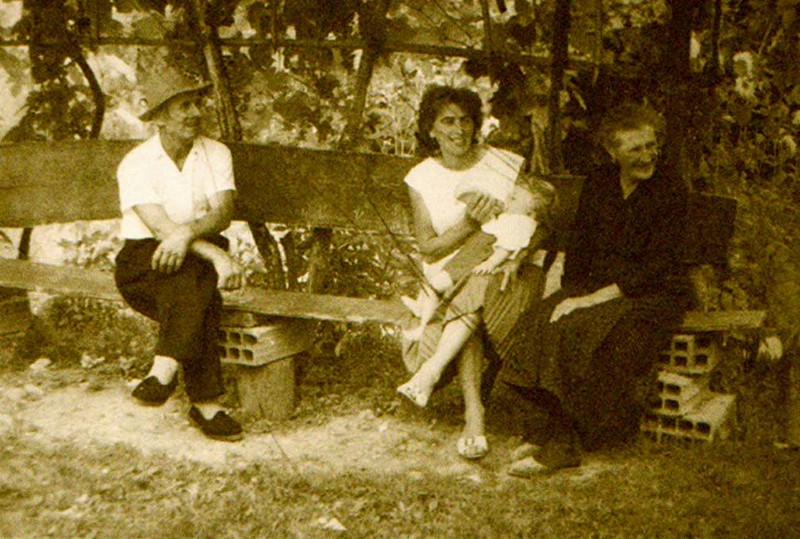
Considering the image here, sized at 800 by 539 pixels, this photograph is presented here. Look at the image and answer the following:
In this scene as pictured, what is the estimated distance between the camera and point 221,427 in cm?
482

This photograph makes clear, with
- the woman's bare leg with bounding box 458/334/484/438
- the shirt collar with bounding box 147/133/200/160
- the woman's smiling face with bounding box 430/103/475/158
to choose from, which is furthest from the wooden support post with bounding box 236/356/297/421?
the woman's smiling face with bounding box 430/103/475/158

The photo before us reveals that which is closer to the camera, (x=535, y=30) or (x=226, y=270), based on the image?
(x=226, y=270)

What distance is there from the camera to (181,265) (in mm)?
4820

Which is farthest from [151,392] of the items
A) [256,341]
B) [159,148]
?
[159,148]

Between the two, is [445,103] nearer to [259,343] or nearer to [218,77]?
[259,343]

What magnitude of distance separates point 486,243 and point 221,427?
1.46 metres

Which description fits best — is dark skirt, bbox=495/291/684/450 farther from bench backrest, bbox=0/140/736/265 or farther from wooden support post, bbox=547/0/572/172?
wooden support post, bbox=547/0/572/172

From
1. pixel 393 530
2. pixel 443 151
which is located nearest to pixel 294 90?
pixel 443 151

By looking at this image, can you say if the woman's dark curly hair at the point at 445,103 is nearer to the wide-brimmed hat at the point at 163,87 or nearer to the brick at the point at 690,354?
the wide-brimmed hat at the point at 163,87

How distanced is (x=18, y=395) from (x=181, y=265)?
1.30m

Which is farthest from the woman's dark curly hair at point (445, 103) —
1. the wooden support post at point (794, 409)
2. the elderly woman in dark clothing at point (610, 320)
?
the wooden support post at point (794, 409)

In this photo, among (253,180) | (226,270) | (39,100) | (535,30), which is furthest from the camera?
(39,100)

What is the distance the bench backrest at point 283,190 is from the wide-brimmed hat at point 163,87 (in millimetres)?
758

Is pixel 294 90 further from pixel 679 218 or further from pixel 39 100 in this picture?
pixel 679 218
